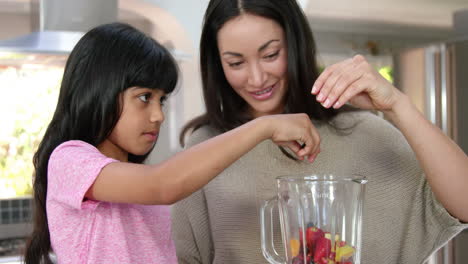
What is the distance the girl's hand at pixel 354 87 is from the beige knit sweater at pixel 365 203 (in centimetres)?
26

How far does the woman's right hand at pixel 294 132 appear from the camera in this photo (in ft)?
2.83

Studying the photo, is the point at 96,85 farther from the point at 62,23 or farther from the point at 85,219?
the point at 62,23

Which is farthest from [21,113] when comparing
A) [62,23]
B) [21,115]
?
[62,23]

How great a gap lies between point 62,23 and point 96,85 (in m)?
1.74

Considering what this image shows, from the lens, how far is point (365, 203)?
1.21 metres

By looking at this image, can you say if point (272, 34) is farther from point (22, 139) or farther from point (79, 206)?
point (22, 139)

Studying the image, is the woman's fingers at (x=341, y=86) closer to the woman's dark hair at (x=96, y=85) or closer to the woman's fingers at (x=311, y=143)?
the woman's fingers at (x=311, y=143)

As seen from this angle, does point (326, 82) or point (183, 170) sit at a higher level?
point (326, 82)

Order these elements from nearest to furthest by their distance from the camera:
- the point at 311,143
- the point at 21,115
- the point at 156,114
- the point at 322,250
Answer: the point at 322,250
the point at 311,143
the point at 156,114
the point at 21,115

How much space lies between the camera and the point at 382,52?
20.0 ft

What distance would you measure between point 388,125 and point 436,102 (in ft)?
7.00

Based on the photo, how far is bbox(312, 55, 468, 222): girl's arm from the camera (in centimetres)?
93

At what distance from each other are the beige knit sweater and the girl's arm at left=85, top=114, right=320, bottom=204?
39 centimetres

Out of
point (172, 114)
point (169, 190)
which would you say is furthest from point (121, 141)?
point (172, 114)
